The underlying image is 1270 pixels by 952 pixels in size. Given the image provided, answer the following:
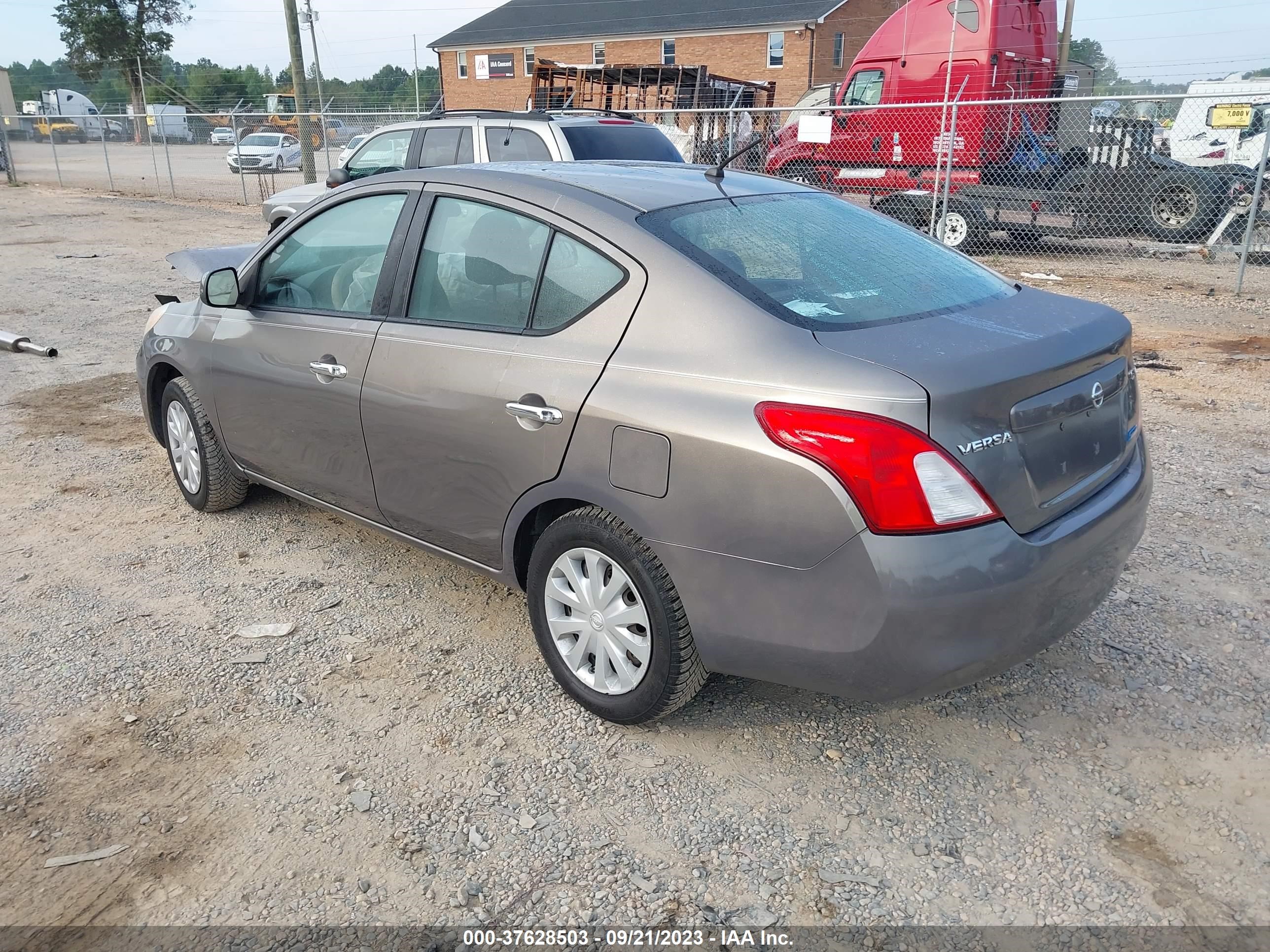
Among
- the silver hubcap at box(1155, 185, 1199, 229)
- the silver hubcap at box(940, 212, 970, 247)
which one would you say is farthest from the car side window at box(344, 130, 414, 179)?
the silver hubcap at box(1155, 185, 1199, 229)

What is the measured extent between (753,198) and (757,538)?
1420 mm

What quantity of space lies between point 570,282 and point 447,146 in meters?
6.79

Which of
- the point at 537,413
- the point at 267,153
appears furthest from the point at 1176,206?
the point at 267,153

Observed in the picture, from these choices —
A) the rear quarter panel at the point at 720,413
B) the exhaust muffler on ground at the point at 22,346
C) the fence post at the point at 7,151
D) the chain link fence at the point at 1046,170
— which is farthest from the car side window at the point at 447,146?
the fence post at the point at 7,151

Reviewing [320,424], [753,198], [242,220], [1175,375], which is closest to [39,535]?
[320,424]

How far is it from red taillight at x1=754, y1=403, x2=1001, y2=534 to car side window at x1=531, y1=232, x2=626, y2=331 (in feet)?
2.98

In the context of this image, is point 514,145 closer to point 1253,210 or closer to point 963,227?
point 1253,210

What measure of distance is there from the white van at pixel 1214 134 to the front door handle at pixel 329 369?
45.7 ft

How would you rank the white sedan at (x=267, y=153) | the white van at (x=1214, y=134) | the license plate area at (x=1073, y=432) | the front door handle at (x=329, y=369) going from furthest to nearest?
the white sedan at (x=267, y=153)
the white van at (x=1214, y=134)
the front door handle at (x=329, y=369)
the license plate area at (x=1073, y=432)

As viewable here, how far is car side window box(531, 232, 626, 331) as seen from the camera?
3.00 metres

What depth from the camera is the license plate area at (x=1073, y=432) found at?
2578 millimetres

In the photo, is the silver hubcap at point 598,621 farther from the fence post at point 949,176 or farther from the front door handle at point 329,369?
the fence post at point 949,176

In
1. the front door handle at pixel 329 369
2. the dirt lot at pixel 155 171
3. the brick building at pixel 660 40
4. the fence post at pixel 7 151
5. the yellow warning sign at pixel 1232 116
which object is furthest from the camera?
the brick building at pixel 660 40

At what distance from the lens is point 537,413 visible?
2.98 m
